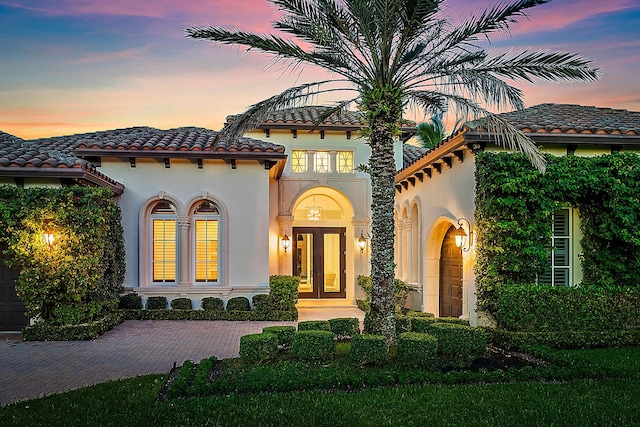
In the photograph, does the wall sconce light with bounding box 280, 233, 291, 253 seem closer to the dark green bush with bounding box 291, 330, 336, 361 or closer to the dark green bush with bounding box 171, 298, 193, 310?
the dark green bush with bounding box 171, 298, 193, 310

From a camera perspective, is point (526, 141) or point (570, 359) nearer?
point (570, 359)

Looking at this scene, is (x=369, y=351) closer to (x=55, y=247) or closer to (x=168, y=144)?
(x=55, y=247)

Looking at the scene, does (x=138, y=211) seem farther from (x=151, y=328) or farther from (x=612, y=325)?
(x=612, y=325)

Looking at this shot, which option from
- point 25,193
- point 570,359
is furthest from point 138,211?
point 570,359

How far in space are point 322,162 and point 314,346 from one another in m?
11.6

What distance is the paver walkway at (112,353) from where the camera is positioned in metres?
8.18

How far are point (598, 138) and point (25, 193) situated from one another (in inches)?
508

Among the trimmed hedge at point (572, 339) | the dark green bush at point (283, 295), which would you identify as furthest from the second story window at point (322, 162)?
the trimmed hedge at point (572, 339)

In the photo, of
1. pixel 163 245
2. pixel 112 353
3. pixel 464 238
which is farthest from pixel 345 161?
pixel 112 353

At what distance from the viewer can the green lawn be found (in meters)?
5.96

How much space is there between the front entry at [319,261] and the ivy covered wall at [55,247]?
29.1 feet

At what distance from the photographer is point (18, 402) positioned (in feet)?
22.7

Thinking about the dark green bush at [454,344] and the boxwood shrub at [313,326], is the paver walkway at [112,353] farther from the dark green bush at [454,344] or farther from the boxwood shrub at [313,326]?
the dark green bush at [454,344]

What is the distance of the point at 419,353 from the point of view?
327 inches
